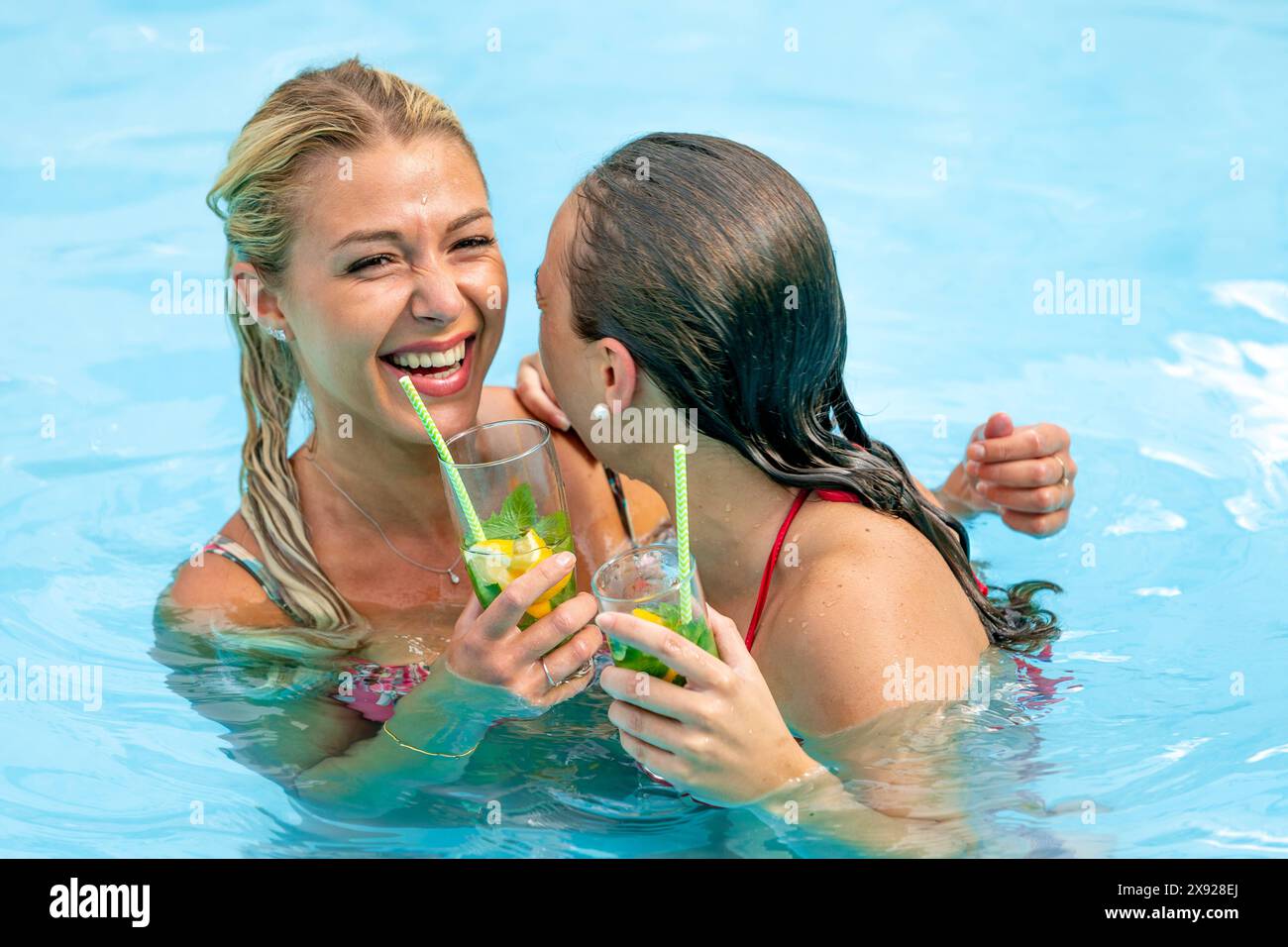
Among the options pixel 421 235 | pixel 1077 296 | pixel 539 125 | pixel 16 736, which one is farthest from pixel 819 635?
pixel 539 125

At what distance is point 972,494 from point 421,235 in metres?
2.24

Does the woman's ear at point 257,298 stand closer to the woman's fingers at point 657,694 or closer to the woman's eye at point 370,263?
the woman's eye at point 370,263

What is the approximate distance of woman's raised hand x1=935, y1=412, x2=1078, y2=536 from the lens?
4410mm

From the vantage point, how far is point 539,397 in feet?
15.0

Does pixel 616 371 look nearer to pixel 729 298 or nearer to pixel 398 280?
pixel 729 298

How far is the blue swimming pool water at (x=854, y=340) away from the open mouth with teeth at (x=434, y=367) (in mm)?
667

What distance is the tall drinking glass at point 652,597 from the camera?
2830mm

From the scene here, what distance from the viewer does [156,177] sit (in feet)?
26.6

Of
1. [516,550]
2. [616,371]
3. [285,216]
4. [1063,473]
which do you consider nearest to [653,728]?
[516,550]

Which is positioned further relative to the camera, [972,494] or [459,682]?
[972,494]

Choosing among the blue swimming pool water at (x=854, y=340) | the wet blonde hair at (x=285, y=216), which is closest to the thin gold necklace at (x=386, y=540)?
the wet blonde hair at (x=285, y=216)

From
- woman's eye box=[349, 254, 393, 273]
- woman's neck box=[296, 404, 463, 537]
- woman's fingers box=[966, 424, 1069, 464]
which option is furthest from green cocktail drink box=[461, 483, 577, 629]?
woman's fingers box=[966, 424, 1069, 464]

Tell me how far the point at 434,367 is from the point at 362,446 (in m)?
0.54
